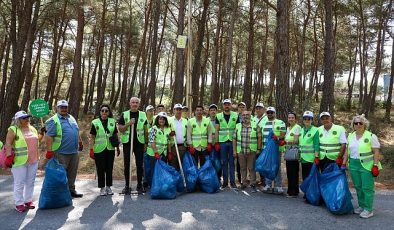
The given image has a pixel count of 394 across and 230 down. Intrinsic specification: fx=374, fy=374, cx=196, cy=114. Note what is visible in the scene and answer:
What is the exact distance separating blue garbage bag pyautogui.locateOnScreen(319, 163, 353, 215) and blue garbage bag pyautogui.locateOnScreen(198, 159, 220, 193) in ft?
6.78

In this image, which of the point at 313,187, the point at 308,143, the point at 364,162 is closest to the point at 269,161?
the point at 308,143

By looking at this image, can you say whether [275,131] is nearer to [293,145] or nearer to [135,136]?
[293,145]

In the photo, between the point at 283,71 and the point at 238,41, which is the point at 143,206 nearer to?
the point at 283,71

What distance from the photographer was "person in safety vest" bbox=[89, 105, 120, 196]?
7.15m

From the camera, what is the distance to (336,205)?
6023 mm

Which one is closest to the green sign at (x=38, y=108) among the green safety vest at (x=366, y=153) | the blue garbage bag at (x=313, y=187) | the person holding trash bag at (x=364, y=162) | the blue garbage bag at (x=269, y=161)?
the blue garbage bag at (x=269, y=161)

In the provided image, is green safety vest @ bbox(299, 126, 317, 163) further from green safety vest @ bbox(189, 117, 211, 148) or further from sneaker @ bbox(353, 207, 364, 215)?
green safety vest @ bbox(189, 117, 211, 148)

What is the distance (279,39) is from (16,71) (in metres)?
9.27

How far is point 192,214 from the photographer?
612 centimetres

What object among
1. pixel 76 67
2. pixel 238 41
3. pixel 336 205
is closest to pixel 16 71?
pixel 76 67

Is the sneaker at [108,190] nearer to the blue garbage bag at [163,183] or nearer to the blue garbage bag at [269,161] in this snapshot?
the blue garbage bag at [163,183]

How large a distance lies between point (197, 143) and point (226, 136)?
25.4 inches

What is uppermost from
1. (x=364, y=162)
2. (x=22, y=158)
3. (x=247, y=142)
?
(x=247, y=142)

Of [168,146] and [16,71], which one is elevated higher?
[16,71]
